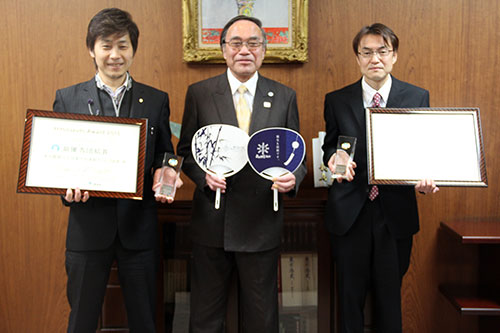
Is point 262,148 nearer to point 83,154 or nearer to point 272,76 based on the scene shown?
point 83,154

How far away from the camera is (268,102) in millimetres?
1878

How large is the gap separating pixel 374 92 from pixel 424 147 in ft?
1.10

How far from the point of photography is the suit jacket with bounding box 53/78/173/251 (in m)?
1.78

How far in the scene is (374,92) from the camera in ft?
6.48

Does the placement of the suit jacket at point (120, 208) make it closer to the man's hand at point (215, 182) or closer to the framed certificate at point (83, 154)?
the framed certificate at point (83, 154)

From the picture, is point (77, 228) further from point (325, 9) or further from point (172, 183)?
point (325, 9)

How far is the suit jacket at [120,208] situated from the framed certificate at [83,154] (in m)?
0.09

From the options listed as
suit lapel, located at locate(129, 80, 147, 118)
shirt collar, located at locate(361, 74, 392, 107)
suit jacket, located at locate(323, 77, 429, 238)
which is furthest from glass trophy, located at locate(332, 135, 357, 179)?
suit lapel, located at locate(129, 80, 147, 118)

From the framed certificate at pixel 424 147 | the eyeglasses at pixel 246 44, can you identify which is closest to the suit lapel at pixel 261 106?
the eyeglasses at pixel 246 44

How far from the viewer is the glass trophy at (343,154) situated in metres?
1.82

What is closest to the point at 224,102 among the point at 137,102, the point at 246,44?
the point at 246,44

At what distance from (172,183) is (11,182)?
141cm

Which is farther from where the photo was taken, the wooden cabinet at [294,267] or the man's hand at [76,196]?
the wooden cabinet at [294,267]

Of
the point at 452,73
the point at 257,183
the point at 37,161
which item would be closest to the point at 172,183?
the point at 257,183
